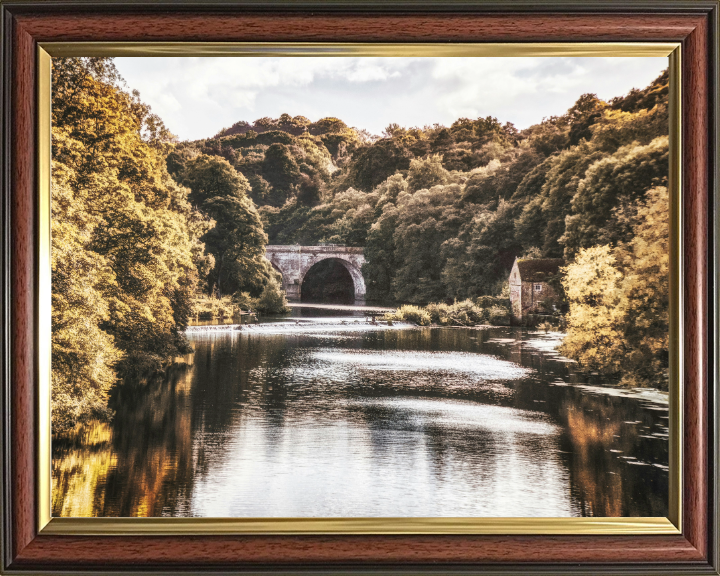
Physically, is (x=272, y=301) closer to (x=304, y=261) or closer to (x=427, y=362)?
(x=304, y=261)

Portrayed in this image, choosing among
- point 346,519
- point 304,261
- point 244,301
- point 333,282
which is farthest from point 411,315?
point 346,519

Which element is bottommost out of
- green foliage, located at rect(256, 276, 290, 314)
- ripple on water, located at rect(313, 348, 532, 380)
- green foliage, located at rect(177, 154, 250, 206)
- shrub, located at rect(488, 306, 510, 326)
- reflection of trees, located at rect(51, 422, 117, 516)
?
reflection of trees, located at rect(51, 422, 117, 516)

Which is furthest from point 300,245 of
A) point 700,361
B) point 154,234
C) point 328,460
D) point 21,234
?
point 700,361

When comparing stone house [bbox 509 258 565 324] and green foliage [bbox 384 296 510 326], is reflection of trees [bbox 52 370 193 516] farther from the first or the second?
stone house [bbox 509 258 565 324]

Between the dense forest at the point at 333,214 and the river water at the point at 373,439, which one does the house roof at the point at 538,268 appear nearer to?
the dense forest at the point at 333,214

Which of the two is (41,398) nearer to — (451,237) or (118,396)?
(118,396)

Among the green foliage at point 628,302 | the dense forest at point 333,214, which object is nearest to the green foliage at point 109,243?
the dense forest at point 333,214

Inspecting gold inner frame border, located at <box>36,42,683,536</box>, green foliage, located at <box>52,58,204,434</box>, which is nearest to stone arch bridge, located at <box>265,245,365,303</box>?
green foliage, located at <box>52,58,204,434</box>
